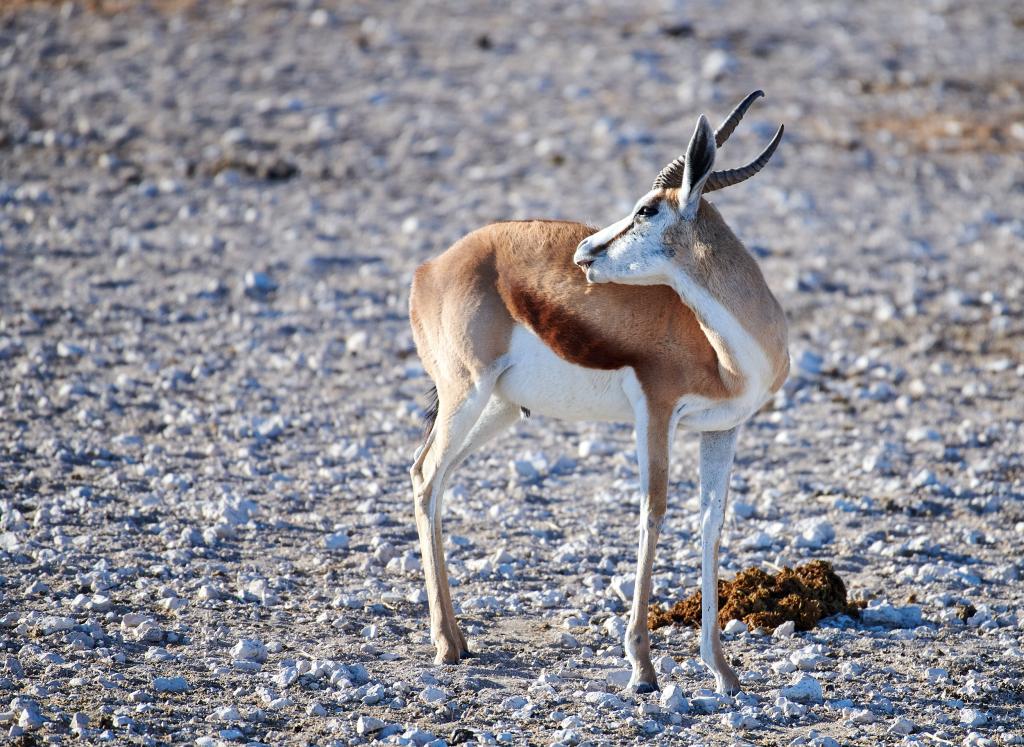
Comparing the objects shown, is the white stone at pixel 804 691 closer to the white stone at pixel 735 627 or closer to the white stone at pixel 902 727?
the white stone at pixel 902 727

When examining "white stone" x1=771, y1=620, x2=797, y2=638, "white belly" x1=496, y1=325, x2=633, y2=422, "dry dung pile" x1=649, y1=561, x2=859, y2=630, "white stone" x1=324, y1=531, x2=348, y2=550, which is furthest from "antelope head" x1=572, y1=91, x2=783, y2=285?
"white stone" x1=324, y1=531, x2=348, y2=550

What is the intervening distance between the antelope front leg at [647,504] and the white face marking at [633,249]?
2.33 ft

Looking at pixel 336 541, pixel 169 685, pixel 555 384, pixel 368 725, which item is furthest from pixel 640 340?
pixel 169 685

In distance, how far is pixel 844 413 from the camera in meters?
11.2

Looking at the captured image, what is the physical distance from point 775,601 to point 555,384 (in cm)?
187

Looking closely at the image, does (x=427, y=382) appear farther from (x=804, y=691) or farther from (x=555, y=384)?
(x=804, y=691)

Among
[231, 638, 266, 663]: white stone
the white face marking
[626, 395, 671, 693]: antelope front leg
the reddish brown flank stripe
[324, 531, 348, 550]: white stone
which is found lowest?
[231, 638, 266, 663]: white stone

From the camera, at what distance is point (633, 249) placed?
271 inches

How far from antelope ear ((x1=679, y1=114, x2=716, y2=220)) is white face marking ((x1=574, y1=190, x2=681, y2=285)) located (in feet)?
0.35

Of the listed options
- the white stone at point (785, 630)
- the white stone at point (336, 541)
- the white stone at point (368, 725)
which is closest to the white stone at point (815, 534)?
the white stone at point (785, 630)

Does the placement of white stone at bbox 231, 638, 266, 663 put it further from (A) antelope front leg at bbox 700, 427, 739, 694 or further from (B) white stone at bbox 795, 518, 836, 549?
(B) white stone at bbox 795, 518, 836, 549

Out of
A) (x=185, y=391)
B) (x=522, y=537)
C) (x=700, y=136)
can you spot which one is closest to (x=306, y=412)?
(x=185, y=391)

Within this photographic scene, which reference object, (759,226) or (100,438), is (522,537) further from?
(759,226)

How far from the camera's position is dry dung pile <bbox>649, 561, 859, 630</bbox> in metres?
7.45
